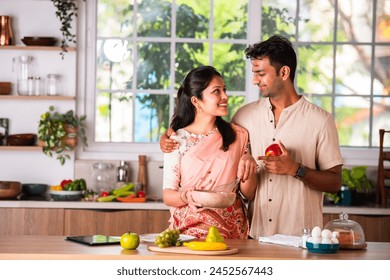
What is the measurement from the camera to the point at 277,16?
23.6 ft

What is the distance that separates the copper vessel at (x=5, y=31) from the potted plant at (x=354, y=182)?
9.31 feet

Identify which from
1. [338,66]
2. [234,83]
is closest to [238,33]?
[234,83]

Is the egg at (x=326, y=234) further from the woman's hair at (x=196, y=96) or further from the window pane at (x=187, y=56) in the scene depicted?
the window pane at (x=187, y=56)

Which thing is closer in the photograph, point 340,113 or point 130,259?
point 130,259

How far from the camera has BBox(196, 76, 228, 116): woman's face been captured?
176 inches

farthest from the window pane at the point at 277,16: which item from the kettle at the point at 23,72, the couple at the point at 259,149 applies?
the couple at the point at 259,149

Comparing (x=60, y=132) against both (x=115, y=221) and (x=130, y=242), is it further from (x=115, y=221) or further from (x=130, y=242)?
(x=130, y=242)

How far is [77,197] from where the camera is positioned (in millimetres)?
6602

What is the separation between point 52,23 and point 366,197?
9.60ft

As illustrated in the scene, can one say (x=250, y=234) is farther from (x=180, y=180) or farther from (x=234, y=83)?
(x=234, y=83)

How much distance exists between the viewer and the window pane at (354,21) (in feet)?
23.6

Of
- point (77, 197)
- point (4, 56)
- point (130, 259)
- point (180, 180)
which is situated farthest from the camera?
point (4, 56)

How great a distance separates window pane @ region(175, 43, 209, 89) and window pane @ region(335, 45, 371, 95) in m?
1.12

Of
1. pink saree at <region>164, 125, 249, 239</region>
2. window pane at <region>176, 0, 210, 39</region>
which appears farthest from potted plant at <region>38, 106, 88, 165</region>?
pink saree at <region>164, 125, 249, 239</region>
